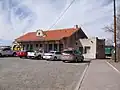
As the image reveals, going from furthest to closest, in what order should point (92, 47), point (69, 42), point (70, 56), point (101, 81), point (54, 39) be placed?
point (54, 39) → point (69, 42) → point (92, 47) → point (70, 56) → point (101, 81)

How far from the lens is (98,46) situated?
4738cm

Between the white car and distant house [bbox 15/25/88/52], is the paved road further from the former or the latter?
distant house [bbox 15/25/88/52]

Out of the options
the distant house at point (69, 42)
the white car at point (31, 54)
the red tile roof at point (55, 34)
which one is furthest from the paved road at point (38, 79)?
the red tile roof at point (55, 34)

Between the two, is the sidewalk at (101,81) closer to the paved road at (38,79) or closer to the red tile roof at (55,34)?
the paved road at (38,79)

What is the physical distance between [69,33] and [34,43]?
842 centimetres

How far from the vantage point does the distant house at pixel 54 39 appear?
49062 millimetres

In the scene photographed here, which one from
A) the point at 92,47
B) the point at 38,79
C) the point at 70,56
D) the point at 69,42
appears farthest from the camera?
the point at 69,42

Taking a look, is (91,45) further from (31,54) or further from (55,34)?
(31,54)

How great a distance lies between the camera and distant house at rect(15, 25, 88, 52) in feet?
161

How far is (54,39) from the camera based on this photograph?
49.5 metres

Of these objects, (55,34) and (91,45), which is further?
(55,34)

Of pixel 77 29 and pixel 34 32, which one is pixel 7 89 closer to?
pixel 77 29

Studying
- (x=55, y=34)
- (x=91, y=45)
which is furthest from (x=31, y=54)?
(x=55, y=34)

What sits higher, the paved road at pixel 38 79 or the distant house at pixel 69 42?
the distant house at pixel 69 42
